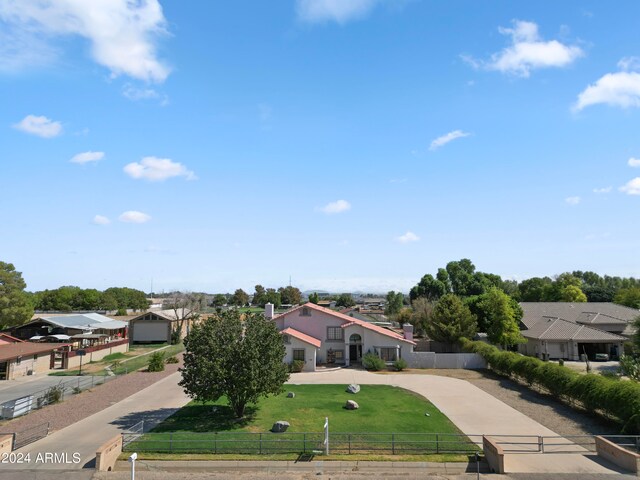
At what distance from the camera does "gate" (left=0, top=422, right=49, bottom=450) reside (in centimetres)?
2067

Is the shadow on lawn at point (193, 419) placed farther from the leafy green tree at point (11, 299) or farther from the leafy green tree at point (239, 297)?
the leafy green tree at point (239, 297)

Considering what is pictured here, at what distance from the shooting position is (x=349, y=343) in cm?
4634

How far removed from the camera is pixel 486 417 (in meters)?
26.4

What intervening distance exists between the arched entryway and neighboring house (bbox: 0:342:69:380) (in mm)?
29744

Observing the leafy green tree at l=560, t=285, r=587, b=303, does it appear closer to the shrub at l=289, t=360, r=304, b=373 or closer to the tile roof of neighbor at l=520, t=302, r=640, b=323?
the tile roof of neighbor at l=520, t=302, r=640, b=323

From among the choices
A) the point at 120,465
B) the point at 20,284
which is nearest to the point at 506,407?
the point at 120,465

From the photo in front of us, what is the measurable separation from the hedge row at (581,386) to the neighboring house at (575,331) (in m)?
11.7

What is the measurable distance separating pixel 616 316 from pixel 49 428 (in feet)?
213

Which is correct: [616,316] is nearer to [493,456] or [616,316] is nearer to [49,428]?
[493,456]

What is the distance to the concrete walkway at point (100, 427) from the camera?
1873cm

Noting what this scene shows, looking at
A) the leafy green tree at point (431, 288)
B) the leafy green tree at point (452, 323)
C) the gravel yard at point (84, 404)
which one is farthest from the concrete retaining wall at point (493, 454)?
the leafy green tree at point (431, 288)

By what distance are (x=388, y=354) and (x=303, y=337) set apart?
9.36m

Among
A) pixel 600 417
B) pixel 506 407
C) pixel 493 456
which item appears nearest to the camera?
pixel 493 456

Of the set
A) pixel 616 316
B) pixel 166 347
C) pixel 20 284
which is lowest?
pixel 166 347
